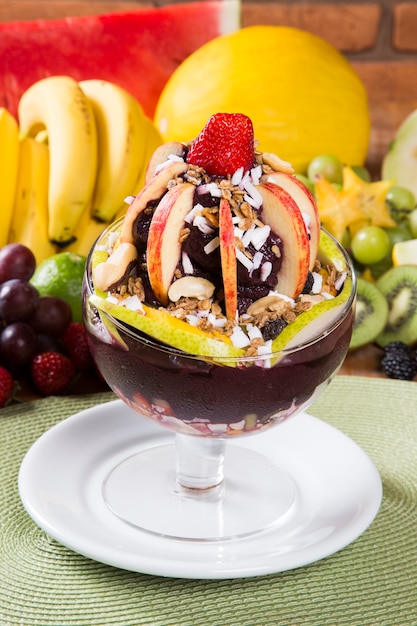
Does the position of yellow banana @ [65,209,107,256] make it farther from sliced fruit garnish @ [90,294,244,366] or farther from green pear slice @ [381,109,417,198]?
sliced fruit garnish @ [90,294,244,366]

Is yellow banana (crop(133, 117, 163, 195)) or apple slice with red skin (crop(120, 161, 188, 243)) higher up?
apple slice with red skin (crop(120, 161, 188, 243))

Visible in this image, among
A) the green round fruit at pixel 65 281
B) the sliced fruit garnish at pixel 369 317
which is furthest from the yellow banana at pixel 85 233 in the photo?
the sliced fruit garnish at pixel 369 317

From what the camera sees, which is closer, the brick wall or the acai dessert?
the acai dessert

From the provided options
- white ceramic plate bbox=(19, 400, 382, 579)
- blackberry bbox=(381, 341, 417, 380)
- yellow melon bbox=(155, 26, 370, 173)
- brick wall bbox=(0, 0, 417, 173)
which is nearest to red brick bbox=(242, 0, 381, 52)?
brick wall bbox=(0, 0, 417, 173)

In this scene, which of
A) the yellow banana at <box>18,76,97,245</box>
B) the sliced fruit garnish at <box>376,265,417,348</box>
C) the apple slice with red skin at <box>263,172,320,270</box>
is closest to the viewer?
the apple slice with red skin at <box>263,172,320,270</box>

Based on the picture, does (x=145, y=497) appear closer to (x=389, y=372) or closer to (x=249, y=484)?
(x=249, y=484)

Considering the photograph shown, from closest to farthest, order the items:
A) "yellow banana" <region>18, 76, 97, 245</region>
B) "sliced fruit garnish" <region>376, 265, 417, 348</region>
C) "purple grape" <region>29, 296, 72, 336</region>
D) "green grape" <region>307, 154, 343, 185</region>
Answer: "purple grape" <region>29, 296, 72, 336</region>
"sliced fruit garnish" <region>376, 265, 417, 348</region>
"yellow banana" <region>18, 76, 97, 245</region>
"green grape" <region>307, 154, 343, 185</region>

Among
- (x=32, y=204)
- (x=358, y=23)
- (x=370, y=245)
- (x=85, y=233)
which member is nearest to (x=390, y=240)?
(x=370, y=245)

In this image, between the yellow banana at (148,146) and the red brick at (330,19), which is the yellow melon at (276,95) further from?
the red brick at (330,19)
